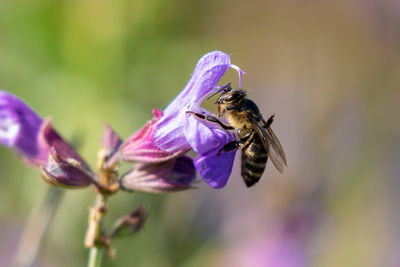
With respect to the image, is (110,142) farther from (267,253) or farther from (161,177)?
(267,253)

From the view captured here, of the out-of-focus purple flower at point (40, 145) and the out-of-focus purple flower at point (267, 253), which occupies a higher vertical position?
the out-of-focus purple flower at point (40, 145)

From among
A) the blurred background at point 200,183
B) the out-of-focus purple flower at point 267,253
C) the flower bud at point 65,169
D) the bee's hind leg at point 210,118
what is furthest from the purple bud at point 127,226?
the out-of-focus purple flower at point 267,253

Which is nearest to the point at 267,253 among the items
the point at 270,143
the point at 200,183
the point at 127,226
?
the point at 200,183

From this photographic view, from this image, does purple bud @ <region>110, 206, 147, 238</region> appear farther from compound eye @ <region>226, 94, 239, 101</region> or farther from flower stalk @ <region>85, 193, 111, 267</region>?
compound eye @ <region>226, 94, 239, 101</region>

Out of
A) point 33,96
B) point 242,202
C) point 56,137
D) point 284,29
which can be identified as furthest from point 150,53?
point 284,29

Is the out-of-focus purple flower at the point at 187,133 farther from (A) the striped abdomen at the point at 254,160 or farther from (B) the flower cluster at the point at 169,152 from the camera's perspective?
(A) the striped abdomen at the point at 254,160
